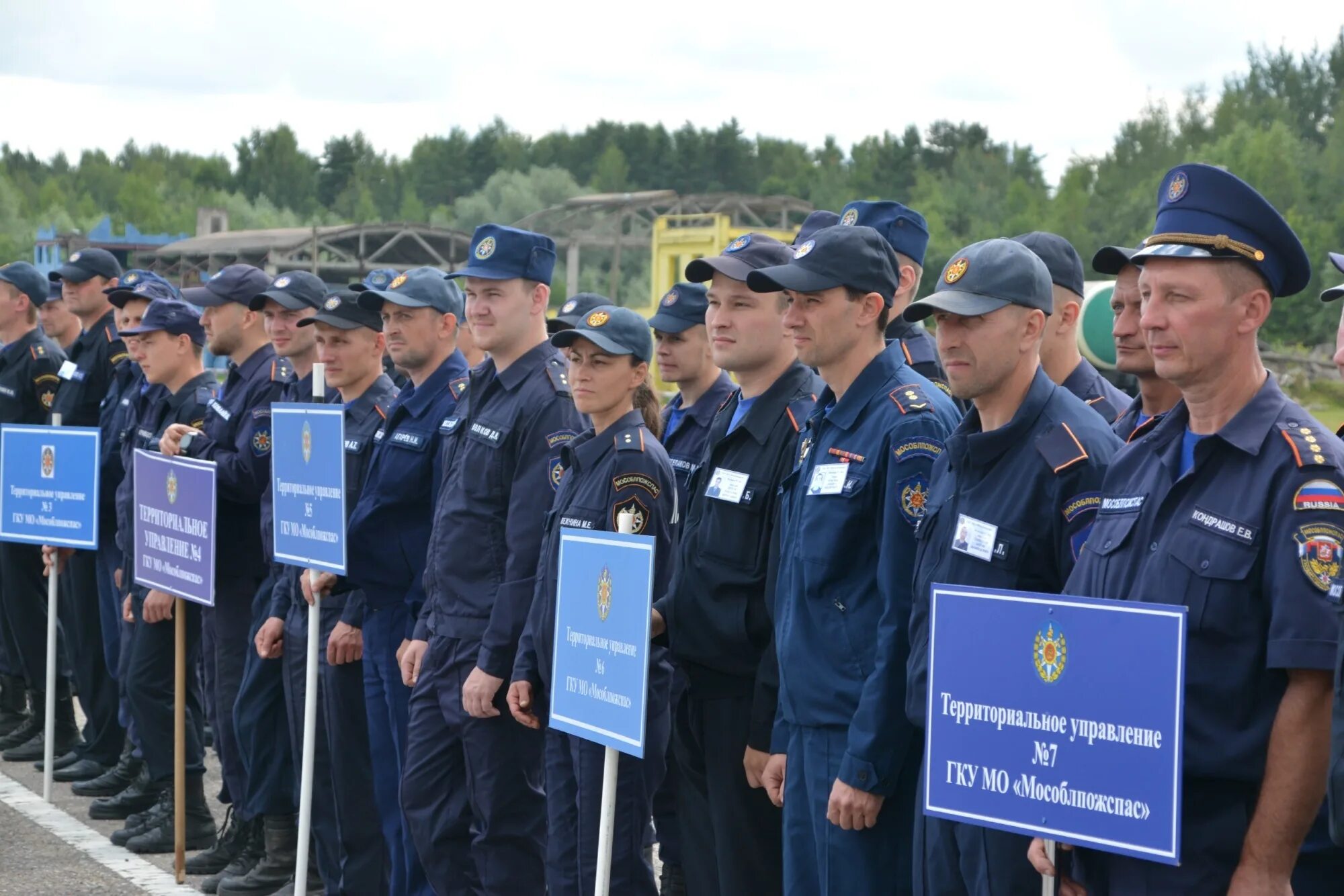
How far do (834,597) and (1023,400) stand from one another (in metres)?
0.72

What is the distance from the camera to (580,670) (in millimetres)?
4324

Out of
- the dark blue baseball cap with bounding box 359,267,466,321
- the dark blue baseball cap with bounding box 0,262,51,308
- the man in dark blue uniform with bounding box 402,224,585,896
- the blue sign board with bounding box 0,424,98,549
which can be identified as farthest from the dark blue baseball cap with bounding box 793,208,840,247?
the dark blue baseball cap with bounding box 0,262,51,308

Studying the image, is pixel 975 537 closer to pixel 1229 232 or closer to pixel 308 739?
pixel 1229 232

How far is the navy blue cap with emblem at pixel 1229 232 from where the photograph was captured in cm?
311

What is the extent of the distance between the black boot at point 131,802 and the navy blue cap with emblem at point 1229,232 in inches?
238

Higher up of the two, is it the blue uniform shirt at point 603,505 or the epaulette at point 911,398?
the epaulette at point 911,398

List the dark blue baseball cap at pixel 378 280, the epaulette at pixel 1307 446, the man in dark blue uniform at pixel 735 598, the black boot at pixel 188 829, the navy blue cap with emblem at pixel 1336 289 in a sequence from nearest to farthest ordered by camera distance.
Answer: the epaulette at pixel 1307 446 → the navy blue cap with emblem at pixel 1336 289 → the man in dark blue uniform at pixel 735 598 → the dark blue baseball cap at pixel 378 280 → the black boot at pixel 188 829

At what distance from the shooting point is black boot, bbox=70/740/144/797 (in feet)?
26.7

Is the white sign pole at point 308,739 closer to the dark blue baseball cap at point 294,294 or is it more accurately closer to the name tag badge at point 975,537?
the dark blue baseball cap at point 294,294

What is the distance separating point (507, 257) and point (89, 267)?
15.4ft

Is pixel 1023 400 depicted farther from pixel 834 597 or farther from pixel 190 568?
pixel 190 568

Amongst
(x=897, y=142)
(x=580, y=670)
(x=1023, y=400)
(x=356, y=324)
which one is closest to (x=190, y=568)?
(x=356, y=324)

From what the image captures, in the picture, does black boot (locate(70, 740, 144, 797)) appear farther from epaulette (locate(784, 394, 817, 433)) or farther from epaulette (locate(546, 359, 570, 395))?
epaulette (locate(784, 394, 817, 433))

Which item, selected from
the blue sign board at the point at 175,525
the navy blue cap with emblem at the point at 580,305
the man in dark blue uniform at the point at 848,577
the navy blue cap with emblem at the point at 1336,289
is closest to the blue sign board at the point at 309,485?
the blue sign board at the point at 175,525
